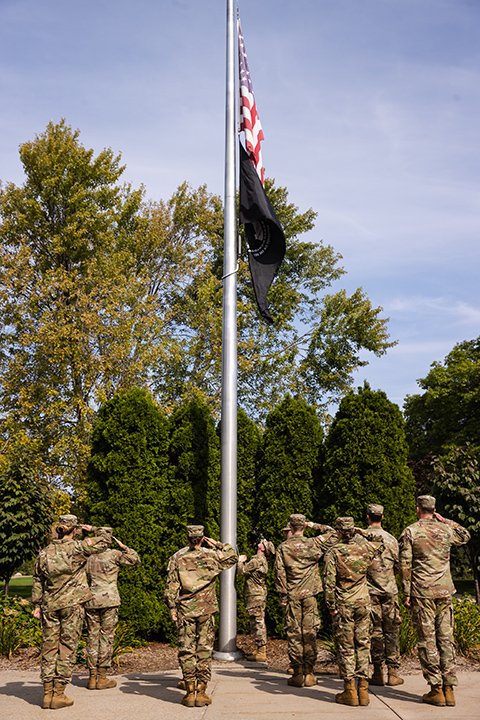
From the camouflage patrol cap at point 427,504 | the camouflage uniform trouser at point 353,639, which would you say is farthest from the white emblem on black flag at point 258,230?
the camouflage uniform trouser at point 353,639

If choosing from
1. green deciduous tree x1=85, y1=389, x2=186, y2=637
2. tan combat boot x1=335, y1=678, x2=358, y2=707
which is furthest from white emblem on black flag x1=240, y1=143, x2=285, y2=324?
tan combat boot x1=335, y1=678, x2=358, y2=707

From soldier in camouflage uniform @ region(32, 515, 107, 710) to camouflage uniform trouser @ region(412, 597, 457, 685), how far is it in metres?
3.62

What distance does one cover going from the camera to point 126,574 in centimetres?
1120

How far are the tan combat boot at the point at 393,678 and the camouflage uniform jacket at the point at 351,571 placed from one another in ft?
3.76

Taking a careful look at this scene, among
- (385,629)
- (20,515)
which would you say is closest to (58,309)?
(20,515)

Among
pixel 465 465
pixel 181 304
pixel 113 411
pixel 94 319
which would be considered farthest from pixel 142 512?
pixel 181 304

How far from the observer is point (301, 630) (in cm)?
803

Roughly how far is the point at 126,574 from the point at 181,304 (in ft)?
54.5

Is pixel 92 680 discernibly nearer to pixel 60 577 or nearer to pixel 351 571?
pixel 60 577

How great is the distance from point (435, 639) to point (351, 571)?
107 centimetres

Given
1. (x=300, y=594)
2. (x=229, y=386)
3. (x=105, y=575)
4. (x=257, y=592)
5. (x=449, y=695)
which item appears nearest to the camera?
(x=449, y=695)

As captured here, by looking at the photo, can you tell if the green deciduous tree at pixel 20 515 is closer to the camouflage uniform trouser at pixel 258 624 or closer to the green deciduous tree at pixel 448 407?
the camouflage uniform trouser at pixel 258 624

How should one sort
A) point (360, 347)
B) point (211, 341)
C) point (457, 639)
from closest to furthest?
point (457, 639), point (211, 341), point (360, 347)

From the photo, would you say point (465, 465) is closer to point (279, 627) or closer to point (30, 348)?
point (279, 627)
